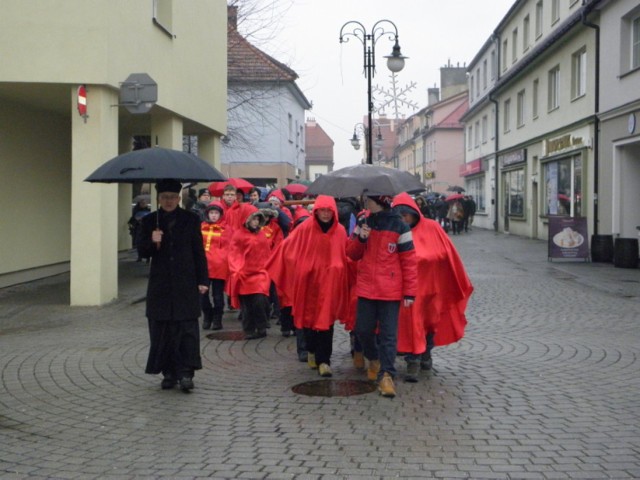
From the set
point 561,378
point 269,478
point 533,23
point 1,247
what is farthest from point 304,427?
point 533,23

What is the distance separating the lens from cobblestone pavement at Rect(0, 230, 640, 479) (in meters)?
4.98

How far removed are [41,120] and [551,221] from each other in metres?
12.5

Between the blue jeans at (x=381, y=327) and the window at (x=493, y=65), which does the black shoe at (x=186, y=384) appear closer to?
the blue jeans at (x=381, y=327)

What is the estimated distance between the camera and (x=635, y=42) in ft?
63.9

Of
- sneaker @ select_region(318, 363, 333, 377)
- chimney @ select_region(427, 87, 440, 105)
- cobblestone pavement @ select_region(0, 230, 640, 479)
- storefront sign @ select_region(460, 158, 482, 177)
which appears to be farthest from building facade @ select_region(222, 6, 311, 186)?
chimney @ select_region(427, 87, 440, 105)

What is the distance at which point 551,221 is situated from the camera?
20297mm

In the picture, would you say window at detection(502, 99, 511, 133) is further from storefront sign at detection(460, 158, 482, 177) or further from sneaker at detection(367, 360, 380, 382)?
sneaker at detection(367, 360, 380, 382)

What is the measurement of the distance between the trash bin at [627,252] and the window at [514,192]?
1458 centimetres

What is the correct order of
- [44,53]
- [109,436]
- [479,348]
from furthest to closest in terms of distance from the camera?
[44,53]
[479,348]
[109,436]

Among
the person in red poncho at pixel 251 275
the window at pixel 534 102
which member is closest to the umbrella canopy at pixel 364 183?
the person in red poncho at pixel 251 275

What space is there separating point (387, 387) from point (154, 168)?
2.67m

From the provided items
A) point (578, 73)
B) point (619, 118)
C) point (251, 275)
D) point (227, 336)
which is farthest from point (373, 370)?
point (578, 73)

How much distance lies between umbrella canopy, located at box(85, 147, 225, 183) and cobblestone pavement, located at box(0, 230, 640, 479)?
6.14 feet

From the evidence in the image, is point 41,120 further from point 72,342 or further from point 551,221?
point 551,221
